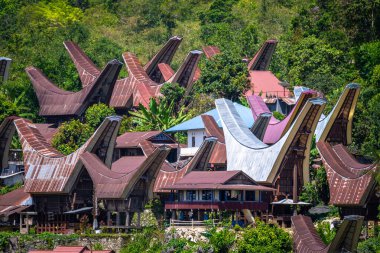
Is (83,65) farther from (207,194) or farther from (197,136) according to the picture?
(207,194)

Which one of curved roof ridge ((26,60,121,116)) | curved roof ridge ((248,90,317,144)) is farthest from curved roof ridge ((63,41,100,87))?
curved roof ridge ((248,90,317,144))

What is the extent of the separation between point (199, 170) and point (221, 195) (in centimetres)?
389

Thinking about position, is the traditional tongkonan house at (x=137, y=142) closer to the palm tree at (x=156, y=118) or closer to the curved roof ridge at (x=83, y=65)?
the palm tree at (x=156, y=118)

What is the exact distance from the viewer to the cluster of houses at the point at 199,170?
65.6 m

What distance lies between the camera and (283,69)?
295 feet

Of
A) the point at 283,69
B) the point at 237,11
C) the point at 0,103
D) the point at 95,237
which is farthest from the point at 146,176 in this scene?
the point at 237,11

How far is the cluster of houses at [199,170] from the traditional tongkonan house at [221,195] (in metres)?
0.05

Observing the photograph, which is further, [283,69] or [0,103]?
[283,69]

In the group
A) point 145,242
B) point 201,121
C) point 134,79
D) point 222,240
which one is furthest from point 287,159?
point 134,79

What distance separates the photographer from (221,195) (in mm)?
65750

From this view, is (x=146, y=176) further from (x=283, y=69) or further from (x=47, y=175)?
(x=283, y=69)

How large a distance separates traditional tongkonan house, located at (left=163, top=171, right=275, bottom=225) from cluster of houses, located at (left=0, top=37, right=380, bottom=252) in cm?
5

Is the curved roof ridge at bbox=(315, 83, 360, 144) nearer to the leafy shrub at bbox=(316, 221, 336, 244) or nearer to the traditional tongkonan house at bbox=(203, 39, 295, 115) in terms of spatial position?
the leafy shrub at bbox=(316, 221, 336, 244)

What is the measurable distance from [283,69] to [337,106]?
810 inches
